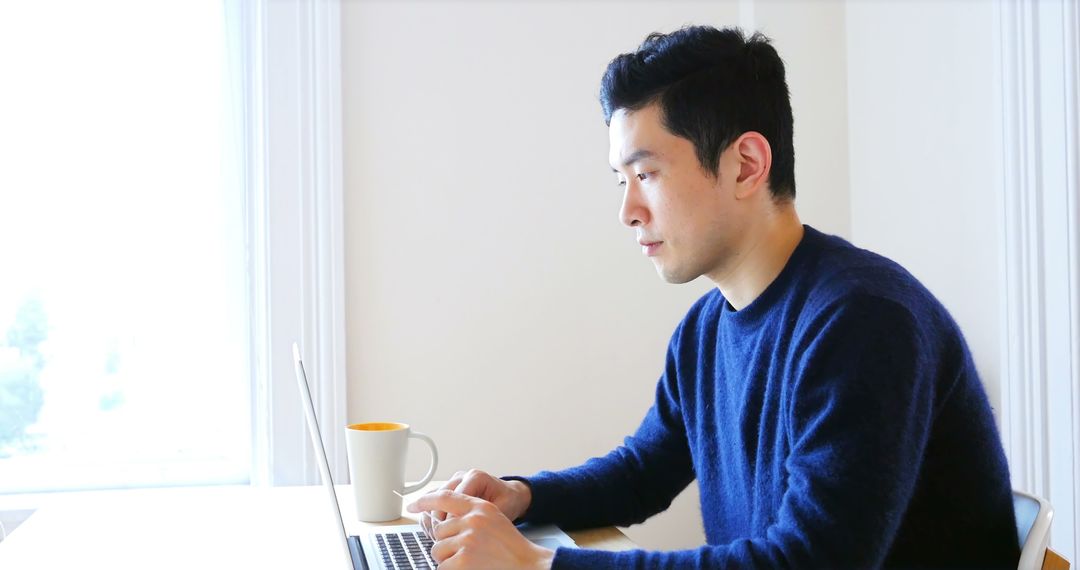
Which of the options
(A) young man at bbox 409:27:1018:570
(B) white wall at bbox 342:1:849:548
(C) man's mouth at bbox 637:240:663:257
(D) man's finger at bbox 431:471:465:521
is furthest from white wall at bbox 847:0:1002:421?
(D) man's finger at bbox 431:471:465:521

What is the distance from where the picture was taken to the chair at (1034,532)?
0.93 meters

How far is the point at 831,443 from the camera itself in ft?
2.85

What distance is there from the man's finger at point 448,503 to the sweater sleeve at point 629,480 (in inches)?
7.4

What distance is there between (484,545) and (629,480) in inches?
15.0

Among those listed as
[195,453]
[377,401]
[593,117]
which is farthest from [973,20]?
[195,453]

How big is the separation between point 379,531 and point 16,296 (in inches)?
51.4

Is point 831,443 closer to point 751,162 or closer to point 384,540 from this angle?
point 751,162

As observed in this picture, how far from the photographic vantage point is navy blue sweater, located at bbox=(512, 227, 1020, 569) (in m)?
0.86

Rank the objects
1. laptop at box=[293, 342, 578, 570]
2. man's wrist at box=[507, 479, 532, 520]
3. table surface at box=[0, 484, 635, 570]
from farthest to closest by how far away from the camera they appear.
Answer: man's wrist at box=[507, 479, 532, 520], table surface at box=[0, 484, 635, 570], laptop at box=[293, 342, 578, 570]

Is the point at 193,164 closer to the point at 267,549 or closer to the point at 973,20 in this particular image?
the point at 267,549

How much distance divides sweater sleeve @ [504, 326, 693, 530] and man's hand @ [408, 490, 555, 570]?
0.74ft

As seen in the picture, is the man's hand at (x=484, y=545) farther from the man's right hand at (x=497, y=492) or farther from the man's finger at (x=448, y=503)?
the man's right hand at (x=497, y=492)

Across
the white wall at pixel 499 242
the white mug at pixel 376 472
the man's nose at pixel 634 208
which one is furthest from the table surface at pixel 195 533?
the white wall at pixel 499 242

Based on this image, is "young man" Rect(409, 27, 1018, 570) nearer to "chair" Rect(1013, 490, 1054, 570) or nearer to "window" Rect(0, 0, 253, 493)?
"chair" Rect(1013, 490, 1054, 570)
